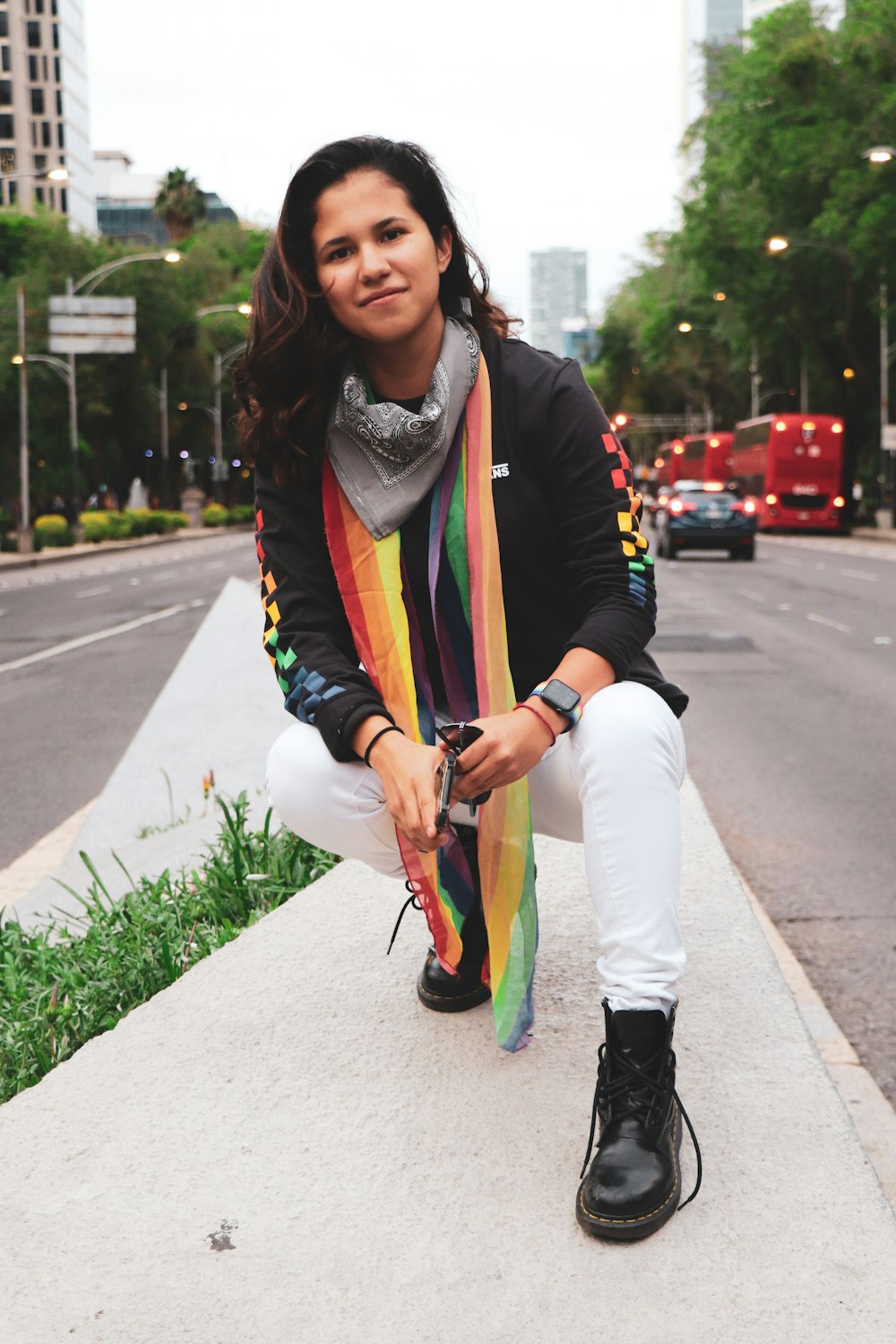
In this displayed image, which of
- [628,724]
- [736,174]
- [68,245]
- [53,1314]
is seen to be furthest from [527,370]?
[68,245]

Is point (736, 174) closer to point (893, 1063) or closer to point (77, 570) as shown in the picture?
point (77, 570)

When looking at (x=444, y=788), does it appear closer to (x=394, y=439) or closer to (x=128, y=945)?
(x=394, y=439)

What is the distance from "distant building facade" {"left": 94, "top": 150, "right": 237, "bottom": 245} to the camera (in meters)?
164

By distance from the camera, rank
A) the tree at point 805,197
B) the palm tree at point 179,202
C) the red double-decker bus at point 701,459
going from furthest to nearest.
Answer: the palm tree at point 179,202 < the red double-decker bus at point 701,459 < the tree at point 805,197

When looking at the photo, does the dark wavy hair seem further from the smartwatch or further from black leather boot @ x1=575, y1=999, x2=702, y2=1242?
black leather boot @ x1=575, y1=999, x2=702, y2=1242

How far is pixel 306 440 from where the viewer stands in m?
→ 2.79

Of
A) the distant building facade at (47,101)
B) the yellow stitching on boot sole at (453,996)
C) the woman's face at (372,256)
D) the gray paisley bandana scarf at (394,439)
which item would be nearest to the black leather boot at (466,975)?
the yellow stitching on boot sole at (453,996)

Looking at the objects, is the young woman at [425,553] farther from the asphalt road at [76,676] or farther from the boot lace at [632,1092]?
the asphalt road at [76,676]

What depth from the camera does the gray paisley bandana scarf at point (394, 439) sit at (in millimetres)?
2660

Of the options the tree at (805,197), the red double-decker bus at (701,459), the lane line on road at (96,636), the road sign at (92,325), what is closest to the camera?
the lane line on road at (96,636)

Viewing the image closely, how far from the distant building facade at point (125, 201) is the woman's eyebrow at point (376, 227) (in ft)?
546

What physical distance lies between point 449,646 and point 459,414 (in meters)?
0.43

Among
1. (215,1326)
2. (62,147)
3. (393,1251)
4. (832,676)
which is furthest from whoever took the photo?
(62,147)

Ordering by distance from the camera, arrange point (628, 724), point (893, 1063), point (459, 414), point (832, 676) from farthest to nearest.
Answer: point (832, 676), point (893, 1063), point (459, 414), point (628, 724)
